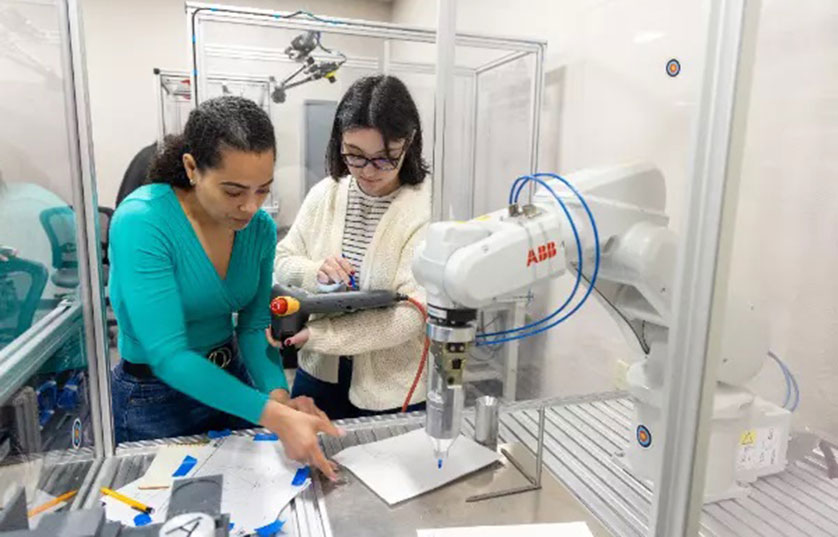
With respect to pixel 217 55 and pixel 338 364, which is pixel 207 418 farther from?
pixel 217 55

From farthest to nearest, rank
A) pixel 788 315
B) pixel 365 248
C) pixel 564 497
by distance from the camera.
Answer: pixel 365 248 < pixel 564 497 < pixel 788 315

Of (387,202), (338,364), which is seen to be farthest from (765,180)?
(338,364)

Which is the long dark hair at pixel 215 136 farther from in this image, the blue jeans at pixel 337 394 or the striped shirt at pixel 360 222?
the blue jeans at pixel 337 394

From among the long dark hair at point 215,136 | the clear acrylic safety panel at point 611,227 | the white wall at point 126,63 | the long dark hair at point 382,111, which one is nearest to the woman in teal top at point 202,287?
the long dark hair at point 215,136


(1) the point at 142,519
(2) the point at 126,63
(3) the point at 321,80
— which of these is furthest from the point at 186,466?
(2) the point at 126,63

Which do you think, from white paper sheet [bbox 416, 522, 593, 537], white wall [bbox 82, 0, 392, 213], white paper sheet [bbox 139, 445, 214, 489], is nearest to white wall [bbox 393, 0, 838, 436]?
white paper sheet [bbox 416, 522, 593, 537]

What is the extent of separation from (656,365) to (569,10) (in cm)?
99

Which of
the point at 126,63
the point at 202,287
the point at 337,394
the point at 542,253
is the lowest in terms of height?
the point at 337,394

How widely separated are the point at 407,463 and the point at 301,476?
0.56 feet

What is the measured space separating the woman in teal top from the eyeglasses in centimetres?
22

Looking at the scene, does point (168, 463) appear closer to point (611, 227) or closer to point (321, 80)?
point (611, 227)

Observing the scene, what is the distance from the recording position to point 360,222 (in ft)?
4.38

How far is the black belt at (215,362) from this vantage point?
3.50 ft

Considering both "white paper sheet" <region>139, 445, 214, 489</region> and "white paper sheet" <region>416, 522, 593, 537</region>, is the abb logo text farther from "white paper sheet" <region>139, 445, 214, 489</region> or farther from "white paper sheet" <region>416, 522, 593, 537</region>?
"white paper sheet" <region>139, 445, 214, 489</region>
